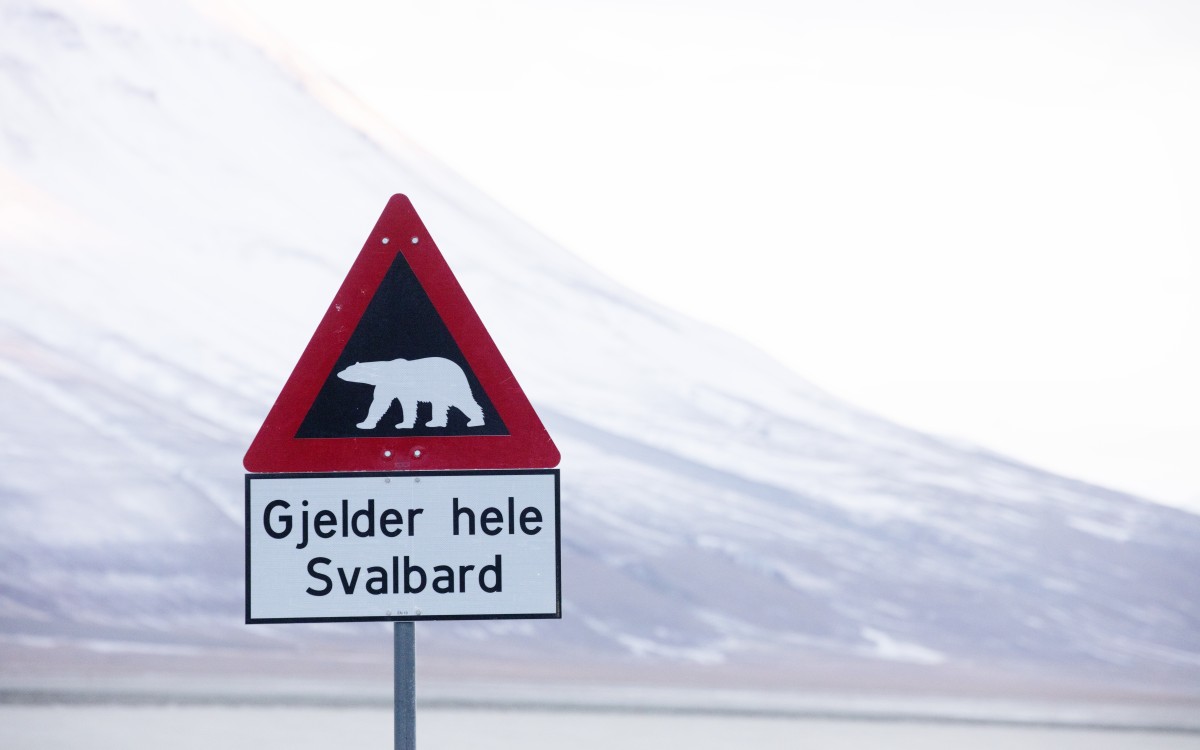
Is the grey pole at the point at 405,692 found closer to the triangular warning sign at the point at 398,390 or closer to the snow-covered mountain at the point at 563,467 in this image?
the triangular warning sign at the point at 398,390

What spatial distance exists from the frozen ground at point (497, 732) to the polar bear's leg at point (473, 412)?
3781 millimetres

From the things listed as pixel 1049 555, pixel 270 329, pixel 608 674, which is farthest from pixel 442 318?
pixel 270 329

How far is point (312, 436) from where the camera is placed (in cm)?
206

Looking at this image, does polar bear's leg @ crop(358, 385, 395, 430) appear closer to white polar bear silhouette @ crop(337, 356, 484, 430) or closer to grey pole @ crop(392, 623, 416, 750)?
white polar bear silhouette @ crop(337, 356, 484, 430)

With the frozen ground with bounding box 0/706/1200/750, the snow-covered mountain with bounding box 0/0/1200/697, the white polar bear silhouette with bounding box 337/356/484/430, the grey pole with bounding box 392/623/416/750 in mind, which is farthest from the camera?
the snow-covered mountain with bounding box 0/0/1200/697

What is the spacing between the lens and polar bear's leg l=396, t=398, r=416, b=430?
2025 mm

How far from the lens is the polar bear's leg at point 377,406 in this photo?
80.5 inches

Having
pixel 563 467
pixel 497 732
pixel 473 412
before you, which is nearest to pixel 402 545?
pixel 473 412

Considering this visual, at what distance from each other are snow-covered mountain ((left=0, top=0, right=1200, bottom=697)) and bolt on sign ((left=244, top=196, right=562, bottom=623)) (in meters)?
6.34

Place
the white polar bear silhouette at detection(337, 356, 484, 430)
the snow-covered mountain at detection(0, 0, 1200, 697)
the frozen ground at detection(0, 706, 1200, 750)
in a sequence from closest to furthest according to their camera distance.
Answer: the white polar bear silhouette at detection(337, 356, 484, 430)
the frozen ground at detection(0, 706, 1200, 750)
the snow-covered mountain at detection(0, 0, 1200, 697)

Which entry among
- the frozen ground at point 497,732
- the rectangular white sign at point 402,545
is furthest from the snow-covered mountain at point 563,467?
the rectangular white sign at point 402,545

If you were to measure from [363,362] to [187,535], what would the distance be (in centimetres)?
768

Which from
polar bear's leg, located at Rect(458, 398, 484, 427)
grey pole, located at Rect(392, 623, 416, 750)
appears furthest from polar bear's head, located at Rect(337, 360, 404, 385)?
grey pole, located at Rect(392, 623, 416, 750)

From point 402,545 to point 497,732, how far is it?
13.9ft
